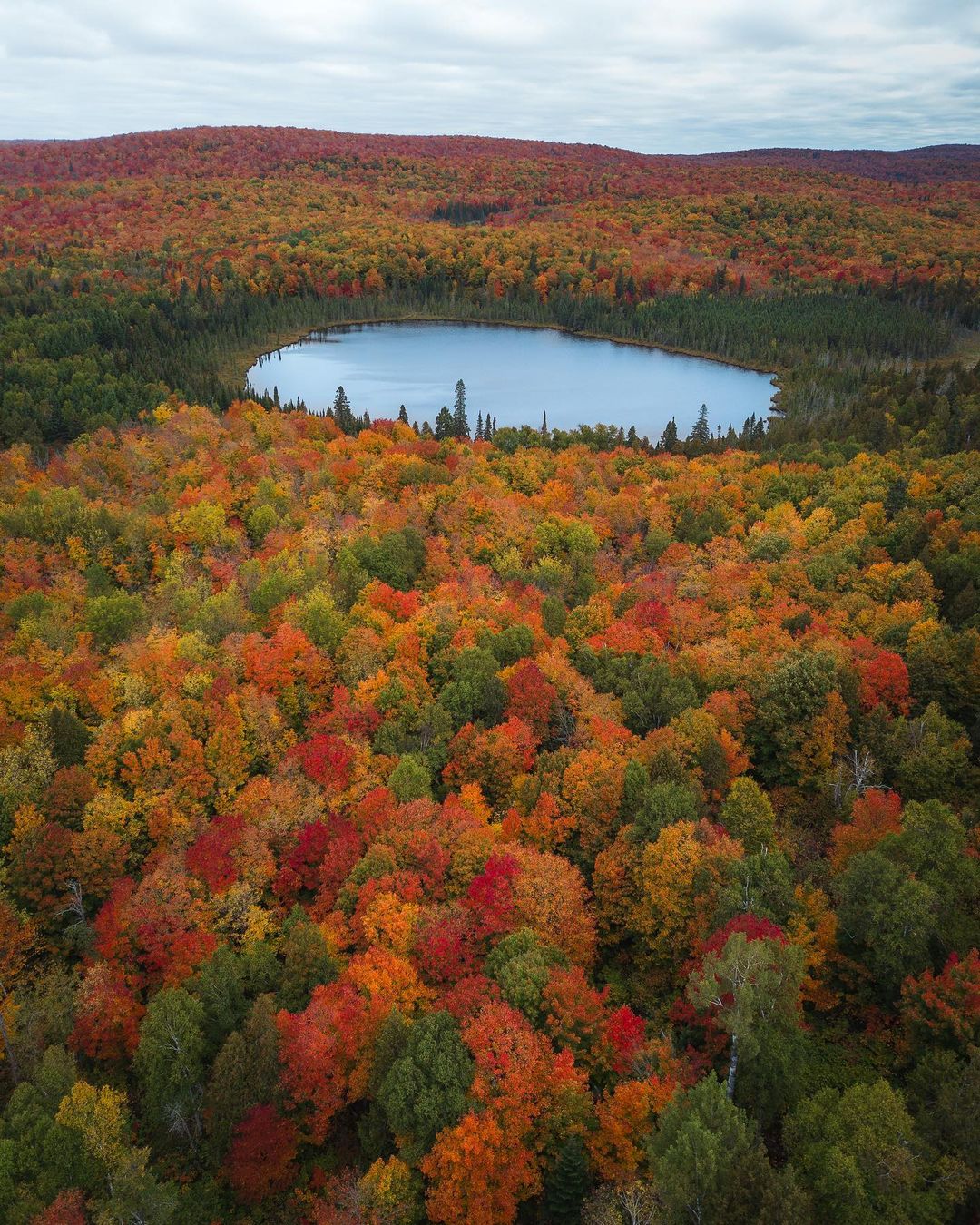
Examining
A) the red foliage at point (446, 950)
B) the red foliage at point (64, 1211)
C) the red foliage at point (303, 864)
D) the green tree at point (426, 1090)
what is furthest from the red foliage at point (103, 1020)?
the green tree at point (426, 1090)

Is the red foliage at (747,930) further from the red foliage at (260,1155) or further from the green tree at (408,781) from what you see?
the green tree at (408,781)

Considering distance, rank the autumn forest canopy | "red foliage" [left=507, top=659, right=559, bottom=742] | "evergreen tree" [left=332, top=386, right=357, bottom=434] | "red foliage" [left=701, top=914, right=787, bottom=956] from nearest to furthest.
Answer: the autumn forest canopy → "red foliage" [left=701, top=914, right=787, bottom=956] → "red foliage" [left=507, top=659, right=559, bottom=742] → "evergreen tree" [left=332, top=386, right=357, bottom=434]

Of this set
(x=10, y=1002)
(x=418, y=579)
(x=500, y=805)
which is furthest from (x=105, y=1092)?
(x=418, y=579)

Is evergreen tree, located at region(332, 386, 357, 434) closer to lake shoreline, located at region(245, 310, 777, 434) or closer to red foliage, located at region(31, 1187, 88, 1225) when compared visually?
lake shoreline, located at region(245, 310, 777, 434)

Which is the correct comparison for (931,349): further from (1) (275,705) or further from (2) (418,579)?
(1) (275,705)

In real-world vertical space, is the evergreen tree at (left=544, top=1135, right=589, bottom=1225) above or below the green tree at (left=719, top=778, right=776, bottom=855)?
below

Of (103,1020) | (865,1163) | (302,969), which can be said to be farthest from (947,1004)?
(103,1020)

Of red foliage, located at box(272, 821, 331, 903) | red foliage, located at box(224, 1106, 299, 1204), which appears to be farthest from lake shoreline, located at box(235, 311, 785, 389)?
red foliage, located at box(224, 1106, 299, 1204)
